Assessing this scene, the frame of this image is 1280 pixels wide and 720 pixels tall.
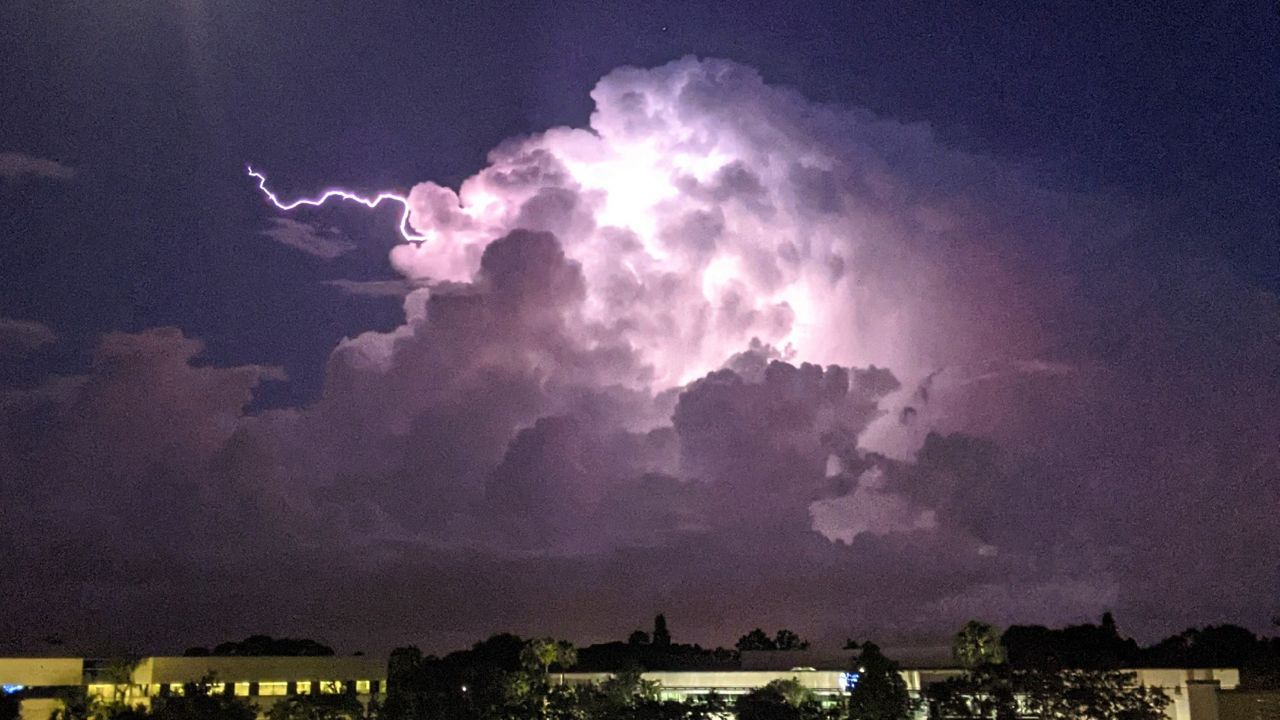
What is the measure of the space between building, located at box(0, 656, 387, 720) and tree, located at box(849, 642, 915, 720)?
33194 mm

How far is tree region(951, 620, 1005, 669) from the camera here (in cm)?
7544

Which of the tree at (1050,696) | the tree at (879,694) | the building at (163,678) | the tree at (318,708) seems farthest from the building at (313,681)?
the tree at (879,694)

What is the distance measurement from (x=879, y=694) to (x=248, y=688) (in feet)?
142

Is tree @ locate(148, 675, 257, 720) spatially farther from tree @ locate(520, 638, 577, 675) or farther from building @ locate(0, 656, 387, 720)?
tree @ locate(520, 638, 577, 675)

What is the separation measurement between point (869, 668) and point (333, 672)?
42241 millimetres

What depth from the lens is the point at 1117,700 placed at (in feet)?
220

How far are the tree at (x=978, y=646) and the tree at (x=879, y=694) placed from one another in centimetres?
505

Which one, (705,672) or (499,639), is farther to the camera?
(499,639)

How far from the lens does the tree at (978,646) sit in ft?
247

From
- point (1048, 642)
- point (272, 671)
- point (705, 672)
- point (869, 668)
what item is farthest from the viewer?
point (1048, 642)

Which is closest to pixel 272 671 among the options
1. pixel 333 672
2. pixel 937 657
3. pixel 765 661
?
pixel 333 672

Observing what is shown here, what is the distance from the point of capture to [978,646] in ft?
249

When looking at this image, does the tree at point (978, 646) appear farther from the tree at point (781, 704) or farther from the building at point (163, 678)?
the building at point (163, 678)

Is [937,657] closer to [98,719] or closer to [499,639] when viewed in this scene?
[98,719]
